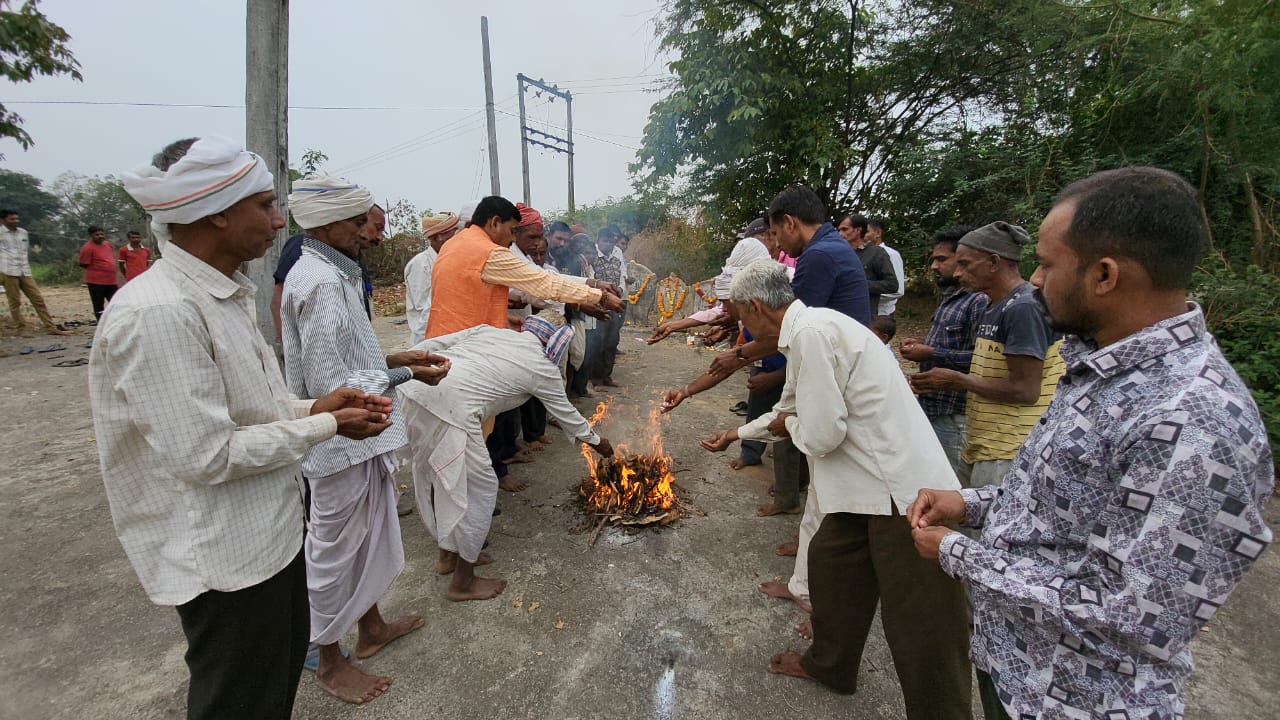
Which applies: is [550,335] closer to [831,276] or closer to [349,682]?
[831,276]

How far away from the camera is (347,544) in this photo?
2.71 m

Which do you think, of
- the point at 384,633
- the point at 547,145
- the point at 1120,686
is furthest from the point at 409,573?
the point at 547,145

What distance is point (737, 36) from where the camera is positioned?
33.0 ft

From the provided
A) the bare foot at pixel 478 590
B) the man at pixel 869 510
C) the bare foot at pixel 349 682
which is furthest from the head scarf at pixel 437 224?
the man at pixel 869 510

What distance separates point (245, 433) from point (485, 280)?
2073 millimetres

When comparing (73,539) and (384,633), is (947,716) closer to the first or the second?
(384,633)

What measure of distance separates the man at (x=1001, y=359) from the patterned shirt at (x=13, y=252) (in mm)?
14924

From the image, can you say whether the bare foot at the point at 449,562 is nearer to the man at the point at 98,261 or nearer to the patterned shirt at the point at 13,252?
the man at the point at 98,261

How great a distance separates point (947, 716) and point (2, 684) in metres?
4.59

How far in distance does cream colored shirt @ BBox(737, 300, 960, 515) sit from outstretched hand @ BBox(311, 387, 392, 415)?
1.73 meters

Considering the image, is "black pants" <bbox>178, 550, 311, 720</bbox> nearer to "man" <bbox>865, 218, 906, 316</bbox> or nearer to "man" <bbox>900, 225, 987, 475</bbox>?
"man" <bbox>900, 225, 987, 475</bbox>

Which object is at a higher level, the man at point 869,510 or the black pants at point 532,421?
the man at point 869,510

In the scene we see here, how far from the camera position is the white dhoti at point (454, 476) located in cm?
323

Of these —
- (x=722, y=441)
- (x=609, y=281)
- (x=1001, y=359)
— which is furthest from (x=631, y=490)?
(x=609, y=281)
